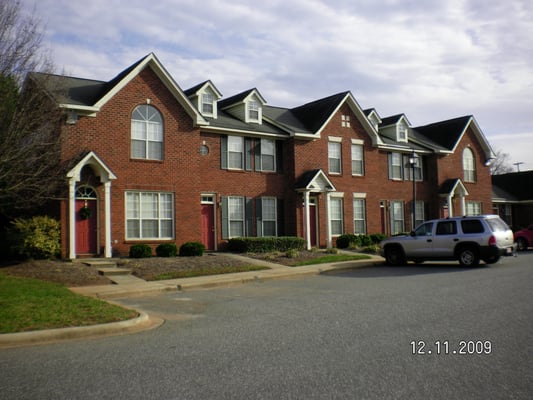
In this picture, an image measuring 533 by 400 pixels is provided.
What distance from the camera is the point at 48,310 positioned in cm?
1002

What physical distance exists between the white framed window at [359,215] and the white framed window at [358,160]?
1.59m

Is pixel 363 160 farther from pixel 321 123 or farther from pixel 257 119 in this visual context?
pixel 257 119

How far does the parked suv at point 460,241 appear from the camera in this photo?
1866cm

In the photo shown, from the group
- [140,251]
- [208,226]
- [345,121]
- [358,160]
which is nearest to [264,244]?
[208,226]

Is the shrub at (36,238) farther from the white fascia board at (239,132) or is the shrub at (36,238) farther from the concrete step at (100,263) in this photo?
the white fascia board at (239,132)

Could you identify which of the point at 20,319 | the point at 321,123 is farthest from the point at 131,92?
the point at 20,319

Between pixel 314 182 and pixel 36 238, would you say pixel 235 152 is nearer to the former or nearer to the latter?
pixel 314 182

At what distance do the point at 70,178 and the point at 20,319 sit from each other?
33.7 feet

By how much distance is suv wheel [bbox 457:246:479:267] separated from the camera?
18875 mm

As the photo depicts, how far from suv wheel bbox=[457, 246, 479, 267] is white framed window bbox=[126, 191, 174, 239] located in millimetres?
11499

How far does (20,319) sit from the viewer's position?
362 inches

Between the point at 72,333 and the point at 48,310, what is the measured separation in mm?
1740

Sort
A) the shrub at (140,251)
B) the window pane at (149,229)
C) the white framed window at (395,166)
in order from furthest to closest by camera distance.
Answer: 1. the white framed window at (395,166)
2. the window pane at (149,229)
3. the shrub at (140,251)

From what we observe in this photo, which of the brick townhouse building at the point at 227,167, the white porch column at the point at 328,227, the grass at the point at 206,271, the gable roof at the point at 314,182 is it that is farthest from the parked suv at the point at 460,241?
the brick townhouse building at the point at 227,167
